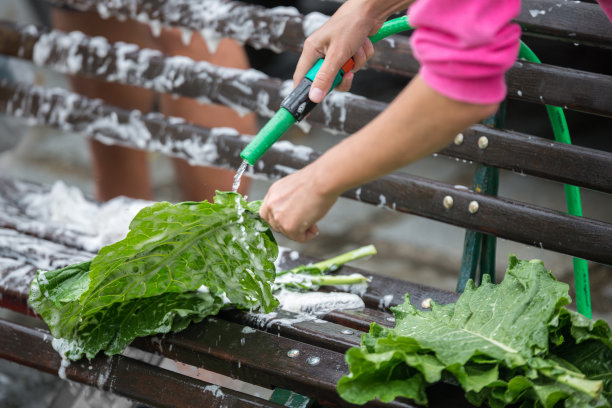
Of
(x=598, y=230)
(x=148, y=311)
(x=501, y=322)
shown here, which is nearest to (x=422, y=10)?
(x=501, y=322)

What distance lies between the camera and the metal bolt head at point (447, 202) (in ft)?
7.77

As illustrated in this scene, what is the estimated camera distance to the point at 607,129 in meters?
4.57

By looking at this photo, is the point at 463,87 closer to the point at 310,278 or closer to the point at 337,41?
the point at 337,41

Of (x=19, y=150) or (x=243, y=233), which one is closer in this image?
(x=243, y=233)

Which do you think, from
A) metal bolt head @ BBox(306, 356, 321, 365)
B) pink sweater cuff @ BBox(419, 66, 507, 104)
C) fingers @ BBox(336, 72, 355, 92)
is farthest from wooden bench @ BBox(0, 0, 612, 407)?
pink sweater cuff @ BBox(419, 66, 507, 104)

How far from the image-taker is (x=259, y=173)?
2789mm

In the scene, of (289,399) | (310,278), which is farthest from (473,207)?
(289,399)

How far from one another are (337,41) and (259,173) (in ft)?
3.44

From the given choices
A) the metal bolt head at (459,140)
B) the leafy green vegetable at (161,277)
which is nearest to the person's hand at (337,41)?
the leafy green vegetable at (161,277)

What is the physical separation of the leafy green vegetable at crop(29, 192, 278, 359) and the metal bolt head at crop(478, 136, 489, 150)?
2.80 ft

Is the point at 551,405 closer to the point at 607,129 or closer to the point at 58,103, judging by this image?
the point at 58,103

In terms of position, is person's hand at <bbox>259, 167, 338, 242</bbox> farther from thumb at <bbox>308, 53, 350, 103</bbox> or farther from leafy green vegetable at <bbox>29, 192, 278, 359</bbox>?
thumb at <bbox>308, 53, 350, 103</bbox>

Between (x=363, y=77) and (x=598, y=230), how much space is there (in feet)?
9.99

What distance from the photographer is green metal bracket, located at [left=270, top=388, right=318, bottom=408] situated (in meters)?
1.79
